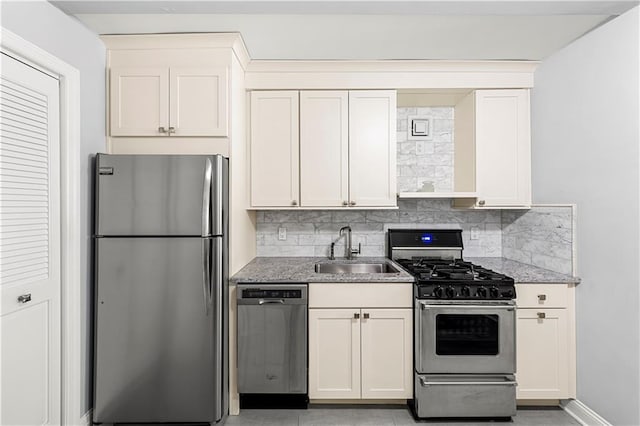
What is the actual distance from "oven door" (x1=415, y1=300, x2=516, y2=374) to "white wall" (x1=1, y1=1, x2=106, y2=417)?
2.06 m

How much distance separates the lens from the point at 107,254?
233cm

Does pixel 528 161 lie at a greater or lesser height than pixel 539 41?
lesser

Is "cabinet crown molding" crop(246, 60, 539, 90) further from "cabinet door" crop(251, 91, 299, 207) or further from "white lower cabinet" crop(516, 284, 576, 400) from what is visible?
"white lower cabinet" crop(516, 284, 576, 400)

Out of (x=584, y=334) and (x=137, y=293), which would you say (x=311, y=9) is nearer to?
(x=137, y=293)

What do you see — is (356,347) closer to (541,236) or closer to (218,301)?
(218,301)

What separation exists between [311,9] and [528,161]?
2.06m

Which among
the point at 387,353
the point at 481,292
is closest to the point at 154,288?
the point at 387,353

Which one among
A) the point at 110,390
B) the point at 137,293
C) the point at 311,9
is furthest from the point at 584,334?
the point at 110,390

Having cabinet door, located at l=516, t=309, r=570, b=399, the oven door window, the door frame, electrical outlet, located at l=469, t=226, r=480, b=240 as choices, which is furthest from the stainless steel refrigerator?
electrical outlet, located at l=469, t=226, r=480, b=240

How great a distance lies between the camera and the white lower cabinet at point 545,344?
2.57 m

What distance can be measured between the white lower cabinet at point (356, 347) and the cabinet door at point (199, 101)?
1281 mm

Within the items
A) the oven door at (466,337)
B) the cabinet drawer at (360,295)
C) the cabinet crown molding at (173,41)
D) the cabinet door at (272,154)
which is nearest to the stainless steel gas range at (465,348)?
the oven door at (466,337)

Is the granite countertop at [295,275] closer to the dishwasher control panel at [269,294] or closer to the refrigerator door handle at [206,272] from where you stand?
the dishwasher control panel at [269,294]

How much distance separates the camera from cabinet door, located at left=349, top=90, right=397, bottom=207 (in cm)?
303
